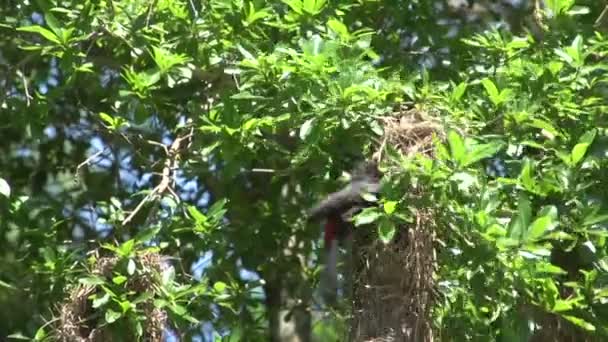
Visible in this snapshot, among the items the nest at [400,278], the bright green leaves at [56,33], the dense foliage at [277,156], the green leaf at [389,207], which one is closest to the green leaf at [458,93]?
the dense foliage at [277,156]

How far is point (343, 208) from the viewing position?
3564 mm

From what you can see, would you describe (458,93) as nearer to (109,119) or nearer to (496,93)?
(496,93)

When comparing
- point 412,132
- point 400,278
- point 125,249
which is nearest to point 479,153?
point 412,132

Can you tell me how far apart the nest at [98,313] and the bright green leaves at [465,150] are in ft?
3.82

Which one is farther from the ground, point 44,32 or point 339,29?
point 339,29

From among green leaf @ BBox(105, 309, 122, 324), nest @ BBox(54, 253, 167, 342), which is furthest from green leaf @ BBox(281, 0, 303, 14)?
green leaf @ BBox(105, 309, 122, 324)

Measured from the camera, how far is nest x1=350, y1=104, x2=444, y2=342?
3.51m

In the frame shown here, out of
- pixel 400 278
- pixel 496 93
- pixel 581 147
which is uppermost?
pixel 496 93

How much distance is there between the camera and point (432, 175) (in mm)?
3469

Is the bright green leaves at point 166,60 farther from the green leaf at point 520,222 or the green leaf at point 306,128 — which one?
the green leaf at point 520,222

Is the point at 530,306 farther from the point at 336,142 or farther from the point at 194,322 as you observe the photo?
the point at 194,322

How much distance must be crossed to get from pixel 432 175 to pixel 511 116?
621mm

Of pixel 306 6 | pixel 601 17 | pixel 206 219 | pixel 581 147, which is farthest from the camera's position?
pixel 601 17

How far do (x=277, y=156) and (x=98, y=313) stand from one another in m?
0.98
